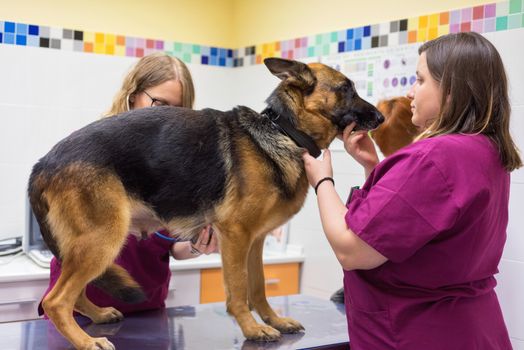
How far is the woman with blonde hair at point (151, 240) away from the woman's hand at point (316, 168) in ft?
1.70

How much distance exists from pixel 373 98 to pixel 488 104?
1719mm

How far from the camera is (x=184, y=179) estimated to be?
5.19 feet

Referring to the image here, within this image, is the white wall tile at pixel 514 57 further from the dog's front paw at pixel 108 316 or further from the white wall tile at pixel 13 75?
the white wall tile at pixel 13 75

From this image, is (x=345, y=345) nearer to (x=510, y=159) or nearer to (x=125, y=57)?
(x=510, y=159)

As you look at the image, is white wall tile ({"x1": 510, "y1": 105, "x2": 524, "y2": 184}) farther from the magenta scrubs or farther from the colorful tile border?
the magenta scrubs

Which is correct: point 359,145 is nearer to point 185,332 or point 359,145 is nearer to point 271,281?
point 185,332

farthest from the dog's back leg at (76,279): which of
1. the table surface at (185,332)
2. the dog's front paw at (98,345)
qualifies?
the table surface at (185,332)

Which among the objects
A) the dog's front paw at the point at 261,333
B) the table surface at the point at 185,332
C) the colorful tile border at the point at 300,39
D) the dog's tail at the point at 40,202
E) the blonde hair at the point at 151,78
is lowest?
the table surface at the point at 185,332

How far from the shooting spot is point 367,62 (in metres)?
3.15

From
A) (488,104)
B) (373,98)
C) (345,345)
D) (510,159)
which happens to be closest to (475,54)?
(488,104)

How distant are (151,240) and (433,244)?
101cm

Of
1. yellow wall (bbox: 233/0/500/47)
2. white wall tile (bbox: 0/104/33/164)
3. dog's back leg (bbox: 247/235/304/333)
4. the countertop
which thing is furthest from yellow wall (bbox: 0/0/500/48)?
dog's back leg (bbox: 247/235/304/333)

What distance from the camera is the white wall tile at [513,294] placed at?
2.47m

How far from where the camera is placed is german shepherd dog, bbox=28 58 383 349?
1.51 m
